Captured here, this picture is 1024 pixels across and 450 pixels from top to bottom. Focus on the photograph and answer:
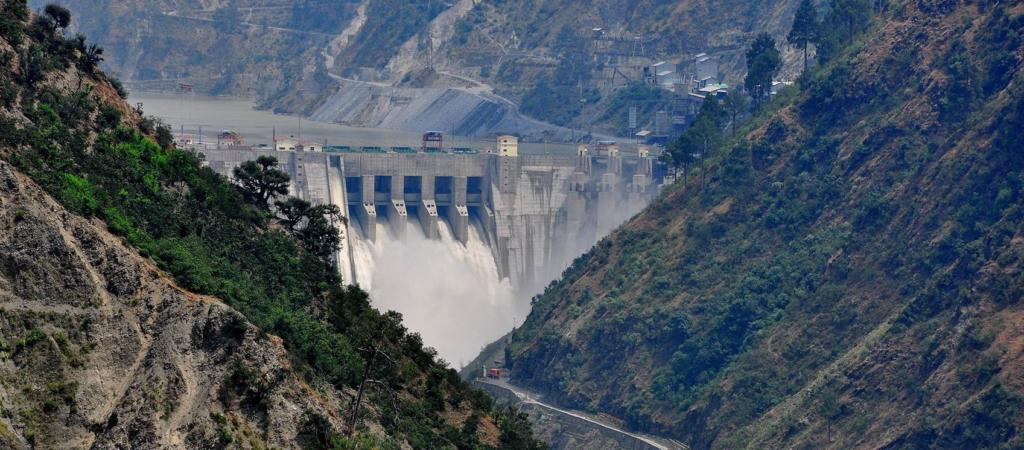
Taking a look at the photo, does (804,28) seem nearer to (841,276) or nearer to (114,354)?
(841,276)

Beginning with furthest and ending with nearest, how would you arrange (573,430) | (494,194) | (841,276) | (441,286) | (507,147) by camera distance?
1. (507,147)
2. (494,194)
3. (441,286)
4. (573,430)
5. (841,276)

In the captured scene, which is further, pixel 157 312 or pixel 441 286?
pixel 441 286

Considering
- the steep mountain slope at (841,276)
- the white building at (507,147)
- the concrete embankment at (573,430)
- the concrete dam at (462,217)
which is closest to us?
the steep mountain slope at (841,276)

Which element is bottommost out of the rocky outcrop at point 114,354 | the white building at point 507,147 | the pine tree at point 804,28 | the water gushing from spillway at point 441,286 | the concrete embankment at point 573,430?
the concrete embankment at point 573,430

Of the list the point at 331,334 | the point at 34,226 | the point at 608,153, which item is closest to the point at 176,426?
the point at 34,226

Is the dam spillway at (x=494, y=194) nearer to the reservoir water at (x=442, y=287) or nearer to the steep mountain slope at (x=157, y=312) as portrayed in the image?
the reservoir water at (x=442, y=287)

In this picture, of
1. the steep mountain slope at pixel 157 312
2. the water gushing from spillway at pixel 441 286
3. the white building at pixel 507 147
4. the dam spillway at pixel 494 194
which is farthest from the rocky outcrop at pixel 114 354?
the white building at pixel 507 147

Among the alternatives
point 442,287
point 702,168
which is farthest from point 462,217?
point 702,168
